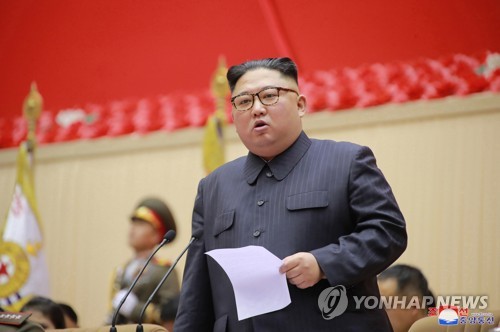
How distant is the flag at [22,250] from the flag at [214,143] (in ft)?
4.49

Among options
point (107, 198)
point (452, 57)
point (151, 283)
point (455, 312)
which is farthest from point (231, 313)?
point (107, 198)

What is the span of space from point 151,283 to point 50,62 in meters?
3.40

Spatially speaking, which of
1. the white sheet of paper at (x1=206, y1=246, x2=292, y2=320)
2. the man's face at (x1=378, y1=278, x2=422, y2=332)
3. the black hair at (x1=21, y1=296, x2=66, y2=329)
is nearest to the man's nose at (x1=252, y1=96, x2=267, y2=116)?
the white sheet of paper at (x1=206, y1=246, x2=292, y2=320)

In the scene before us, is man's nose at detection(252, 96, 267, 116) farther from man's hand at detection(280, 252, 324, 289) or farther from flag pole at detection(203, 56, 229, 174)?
flag pole at detection(203, 56, 229, 174)

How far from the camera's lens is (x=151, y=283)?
4277 mm

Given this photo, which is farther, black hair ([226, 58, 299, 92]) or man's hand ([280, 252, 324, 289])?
black hair ([226, 58, 299, 92])

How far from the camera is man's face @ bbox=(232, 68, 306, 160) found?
7.38 feet

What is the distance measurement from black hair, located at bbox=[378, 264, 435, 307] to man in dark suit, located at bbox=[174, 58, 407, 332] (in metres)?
1.12

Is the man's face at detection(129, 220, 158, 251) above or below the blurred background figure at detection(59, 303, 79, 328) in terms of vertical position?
above

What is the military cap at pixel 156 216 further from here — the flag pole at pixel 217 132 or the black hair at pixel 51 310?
the black hair at pixel 51 310

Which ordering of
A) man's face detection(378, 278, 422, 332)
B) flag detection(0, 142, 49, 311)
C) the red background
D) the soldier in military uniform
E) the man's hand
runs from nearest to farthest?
1. the man's hand
2. man's face detection(378, 278, 422, 332)
3. the soldier in military uniform
4. flag detection(0, 142, 49, 311)
5. the red background

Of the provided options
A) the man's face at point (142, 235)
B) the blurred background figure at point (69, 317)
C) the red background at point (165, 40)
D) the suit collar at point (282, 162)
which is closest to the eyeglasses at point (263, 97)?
the suit collar at point (282, 162)

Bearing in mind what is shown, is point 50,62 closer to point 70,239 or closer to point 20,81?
point 20,81

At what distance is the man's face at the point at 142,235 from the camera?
463 cm
